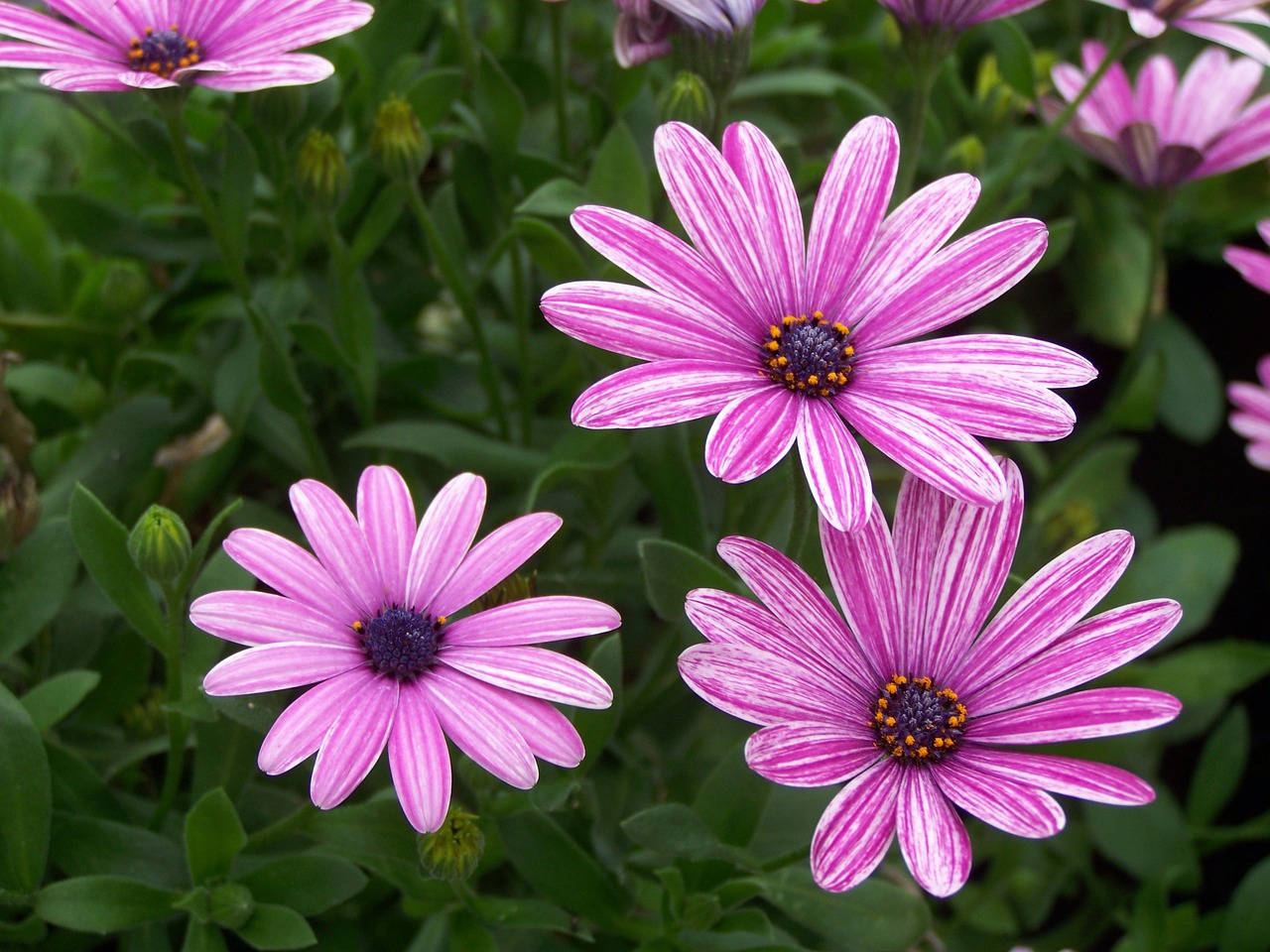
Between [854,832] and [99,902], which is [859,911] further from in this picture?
[99,902]

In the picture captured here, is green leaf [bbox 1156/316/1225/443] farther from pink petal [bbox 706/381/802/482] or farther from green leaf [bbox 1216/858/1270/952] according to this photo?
pink petal [bbox 706/381/802/482]

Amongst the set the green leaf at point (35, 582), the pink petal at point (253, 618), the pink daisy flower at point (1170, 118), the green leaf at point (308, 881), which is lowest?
the green leaf at point (308, 881)

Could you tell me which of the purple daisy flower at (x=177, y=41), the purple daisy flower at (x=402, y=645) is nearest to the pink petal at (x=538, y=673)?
the purple daisy flower at (x=402, y=645)

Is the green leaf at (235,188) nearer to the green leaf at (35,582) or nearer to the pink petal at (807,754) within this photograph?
the green leaf at (35,582)

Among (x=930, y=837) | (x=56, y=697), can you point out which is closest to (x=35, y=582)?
(x=56, y=697)

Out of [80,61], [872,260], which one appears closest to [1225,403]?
[872,260]

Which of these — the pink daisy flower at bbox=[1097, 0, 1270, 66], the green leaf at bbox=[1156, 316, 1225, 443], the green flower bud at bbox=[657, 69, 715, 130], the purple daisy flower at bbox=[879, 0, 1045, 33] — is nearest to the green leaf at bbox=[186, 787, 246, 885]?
the green flower bud at bbox=[657, 69, 715, 130]
